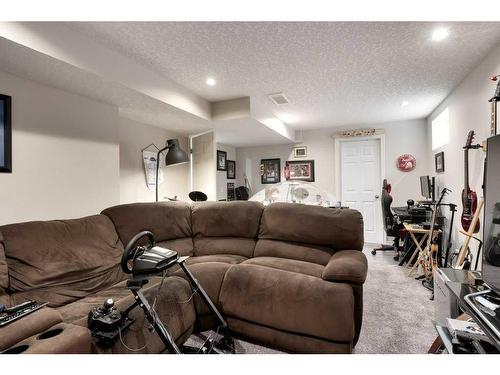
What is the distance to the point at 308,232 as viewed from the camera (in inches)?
90.0

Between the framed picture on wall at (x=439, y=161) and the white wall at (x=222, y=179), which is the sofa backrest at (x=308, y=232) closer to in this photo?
the framed picture on wall at (x=439, y=161)

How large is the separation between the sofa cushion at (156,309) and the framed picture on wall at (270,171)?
13.8ft

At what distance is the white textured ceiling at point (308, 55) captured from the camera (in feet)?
6.20

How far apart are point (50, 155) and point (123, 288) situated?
1.49 m

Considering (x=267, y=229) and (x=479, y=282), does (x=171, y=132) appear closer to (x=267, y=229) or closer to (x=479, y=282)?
(x=267, y=229)

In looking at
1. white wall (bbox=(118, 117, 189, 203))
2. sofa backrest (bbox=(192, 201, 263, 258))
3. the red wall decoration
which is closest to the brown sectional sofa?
sofa backrest (bbox=(192, 201, 263, 258))

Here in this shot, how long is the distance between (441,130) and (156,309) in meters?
4.52

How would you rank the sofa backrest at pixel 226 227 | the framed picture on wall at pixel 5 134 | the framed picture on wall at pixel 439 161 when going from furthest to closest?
1. the framed picture on wall at pixel 439 161
2. the sofa backrest at pixel 226 227
3. the framed picture on wall at pixel 5 134

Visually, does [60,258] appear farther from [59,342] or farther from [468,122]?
[468,122]

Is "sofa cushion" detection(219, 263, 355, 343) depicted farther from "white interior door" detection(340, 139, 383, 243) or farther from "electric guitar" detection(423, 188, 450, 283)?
"white interior door" detection(340, 139, 383, 243)

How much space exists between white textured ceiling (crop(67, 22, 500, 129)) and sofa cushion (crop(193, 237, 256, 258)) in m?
1.80

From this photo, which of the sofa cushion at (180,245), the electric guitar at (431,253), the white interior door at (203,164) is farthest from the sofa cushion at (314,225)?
the white interior door at (203,164)

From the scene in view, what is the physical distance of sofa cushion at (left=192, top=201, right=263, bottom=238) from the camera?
2.55 meters

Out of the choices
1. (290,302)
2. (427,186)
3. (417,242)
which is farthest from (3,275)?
(427,186)
